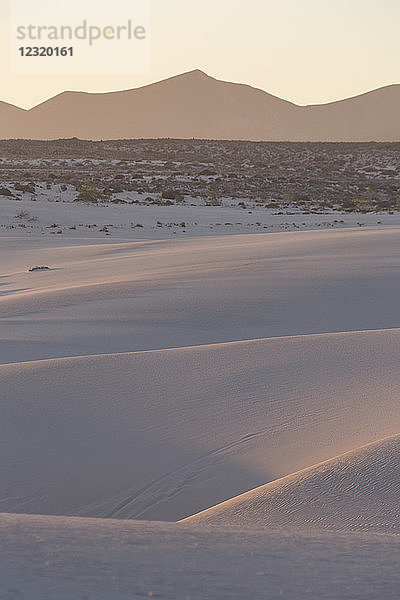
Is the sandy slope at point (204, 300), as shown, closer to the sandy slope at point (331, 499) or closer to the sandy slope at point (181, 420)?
the sandy slope at point (181, 420)

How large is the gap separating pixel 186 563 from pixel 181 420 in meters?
2.08

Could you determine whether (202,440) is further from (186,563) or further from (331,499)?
(186,563)

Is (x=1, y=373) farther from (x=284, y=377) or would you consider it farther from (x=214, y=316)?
(x=214, y=316)

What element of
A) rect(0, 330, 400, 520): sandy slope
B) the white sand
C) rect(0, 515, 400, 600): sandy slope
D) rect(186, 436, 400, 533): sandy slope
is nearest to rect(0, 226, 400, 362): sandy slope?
the white sand

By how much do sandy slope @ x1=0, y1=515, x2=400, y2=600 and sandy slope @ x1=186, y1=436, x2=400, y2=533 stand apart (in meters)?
0.56

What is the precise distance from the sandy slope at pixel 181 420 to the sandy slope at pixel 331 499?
234mm

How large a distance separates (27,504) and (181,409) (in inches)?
42.5

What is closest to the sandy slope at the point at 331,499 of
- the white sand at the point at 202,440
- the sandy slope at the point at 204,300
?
the white sand at the point at 202,440

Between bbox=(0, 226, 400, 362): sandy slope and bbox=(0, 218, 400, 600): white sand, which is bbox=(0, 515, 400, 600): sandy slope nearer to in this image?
bbox=(0, 218, 400, 600): white sand

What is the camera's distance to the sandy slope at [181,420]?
284cm

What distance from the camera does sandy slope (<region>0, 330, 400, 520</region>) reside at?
2.84 m

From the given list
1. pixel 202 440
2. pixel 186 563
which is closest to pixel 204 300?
pixel 202 440

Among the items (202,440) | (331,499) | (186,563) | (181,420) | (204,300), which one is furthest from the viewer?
(204,300)

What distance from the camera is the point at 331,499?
2.44 m
